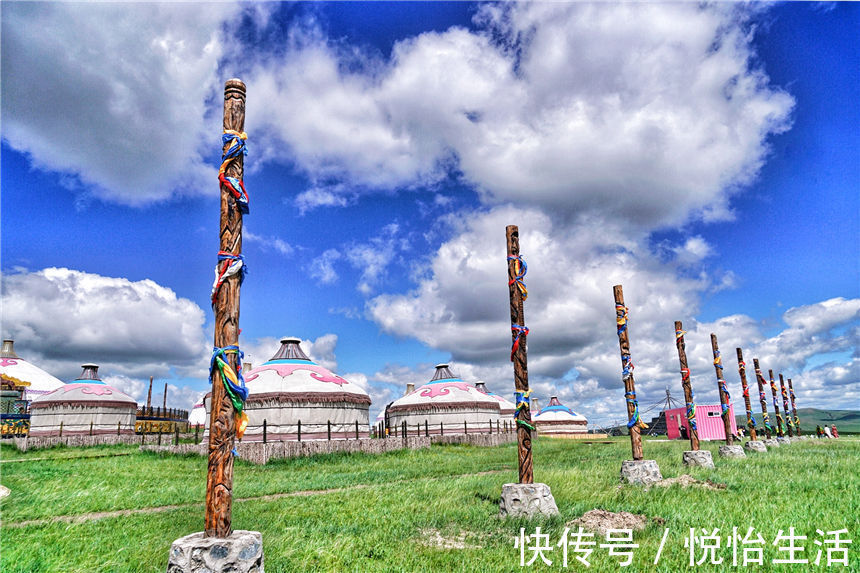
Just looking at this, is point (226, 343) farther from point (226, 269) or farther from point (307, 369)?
point (307, 369)

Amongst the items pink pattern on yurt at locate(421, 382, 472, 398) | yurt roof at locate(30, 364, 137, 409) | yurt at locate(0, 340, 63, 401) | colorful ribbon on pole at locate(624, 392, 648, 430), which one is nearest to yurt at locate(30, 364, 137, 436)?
yurt roof at locate(30, 364, 137, 409)

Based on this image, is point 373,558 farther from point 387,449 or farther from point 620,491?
point 387,449

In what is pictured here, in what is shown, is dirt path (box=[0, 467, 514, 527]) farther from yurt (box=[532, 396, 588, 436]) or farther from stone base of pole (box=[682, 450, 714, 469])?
yurt (box=[532, 396, 588, 436])

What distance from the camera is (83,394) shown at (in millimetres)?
37375

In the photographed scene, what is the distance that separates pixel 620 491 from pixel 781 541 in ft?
12.5

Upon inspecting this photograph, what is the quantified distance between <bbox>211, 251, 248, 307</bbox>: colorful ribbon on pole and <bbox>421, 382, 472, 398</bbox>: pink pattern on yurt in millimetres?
34091

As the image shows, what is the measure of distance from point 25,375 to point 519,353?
56554mm

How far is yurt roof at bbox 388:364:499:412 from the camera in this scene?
37550 millimetres

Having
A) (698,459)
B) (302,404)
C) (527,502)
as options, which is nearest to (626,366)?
(698,459)

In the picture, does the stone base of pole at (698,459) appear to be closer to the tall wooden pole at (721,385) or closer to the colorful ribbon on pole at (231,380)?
the tall wooden pole at (721,385)

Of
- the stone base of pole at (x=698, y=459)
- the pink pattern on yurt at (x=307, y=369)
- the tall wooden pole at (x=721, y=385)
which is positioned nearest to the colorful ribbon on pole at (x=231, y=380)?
the stone base of pole at (x=698, y=459)

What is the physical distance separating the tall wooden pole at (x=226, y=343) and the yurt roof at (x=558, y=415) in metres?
54.3

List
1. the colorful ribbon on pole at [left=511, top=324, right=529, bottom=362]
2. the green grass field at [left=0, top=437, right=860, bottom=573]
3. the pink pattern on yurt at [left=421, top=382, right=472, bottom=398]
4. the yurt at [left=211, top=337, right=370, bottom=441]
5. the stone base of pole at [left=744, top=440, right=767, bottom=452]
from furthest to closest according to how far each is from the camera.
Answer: the pink pattern on yurt at [left=421, top=382, right=472, bottom=398] → the yurt at [left=211, top=337, right=370, bottom=441] → the stone base of pole at [left=744, top=440, right=767, bottom=452] → the colorful ribbon on pole at [left=511, top=324, right=529, bottom=362] → the green grass field at [left=0, top=437, right=860, bottom=573]

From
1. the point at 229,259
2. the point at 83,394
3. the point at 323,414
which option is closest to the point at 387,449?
the point at 323,414
